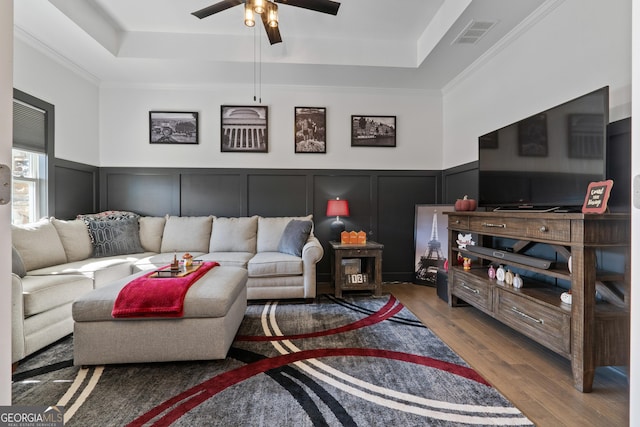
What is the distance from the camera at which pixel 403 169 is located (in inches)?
172

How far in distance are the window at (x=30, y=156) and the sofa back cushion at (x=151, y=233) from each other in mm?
957

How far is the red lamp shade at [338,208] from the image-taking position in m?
3.88

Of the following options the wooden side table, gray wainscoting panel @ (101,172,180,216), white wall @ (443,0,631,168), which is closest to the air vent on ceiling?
white wall @ (443,0,631,168)

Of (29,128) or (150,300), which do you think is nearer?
(150,300)

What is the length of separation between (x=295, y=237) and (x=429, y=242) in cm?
186

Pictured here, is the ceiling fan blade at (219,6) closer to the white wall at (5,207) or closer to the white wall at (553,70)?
the white wall at (5,207)

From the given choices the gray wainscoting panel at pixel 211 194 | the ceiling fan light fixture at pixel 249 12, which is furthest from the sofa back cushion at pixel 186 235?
the ceiling fan light fixture at pixel 249 12

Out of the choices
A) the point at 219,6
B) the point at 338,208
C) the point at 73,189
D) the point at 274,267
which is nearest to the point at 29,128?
the point at 73,189

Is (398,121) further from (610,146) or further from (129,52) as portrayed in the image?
(129,52)

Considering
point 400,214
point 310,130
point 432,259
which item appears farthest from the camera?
point 400,214

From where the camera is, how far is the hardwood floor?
4.98 ft

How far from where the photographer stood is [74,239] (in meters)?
3.14

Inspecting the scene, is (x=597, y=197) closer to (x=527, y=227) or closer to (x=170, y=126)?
(x=527, y=227)

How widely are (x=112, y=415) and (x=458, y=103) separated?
181 inches
